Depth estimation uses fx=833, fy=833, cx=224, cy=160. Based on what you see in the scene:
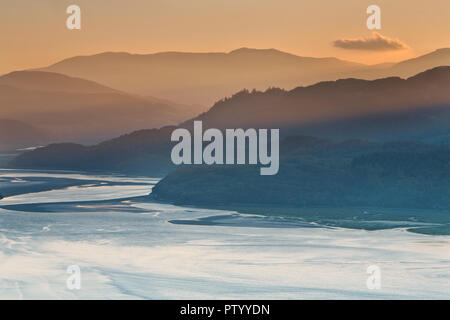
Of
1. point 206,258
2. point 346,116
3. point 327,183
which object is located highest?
point 346,116

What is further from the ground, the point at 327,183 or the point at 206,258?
the point at 327,183

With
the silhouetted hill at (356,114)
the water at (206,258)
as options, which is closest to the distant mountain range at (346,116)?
the silhouetted hill at (356,114)

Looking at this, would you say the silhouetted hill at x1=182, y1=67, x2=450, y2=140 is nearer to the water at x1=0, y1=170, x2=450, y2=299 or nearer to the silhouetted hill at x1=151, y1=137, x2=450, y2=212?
the silhouetted hill at x1=151, y1=137, x2=450, y2=212

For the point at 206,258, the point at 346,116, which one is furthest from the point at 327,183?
the point at 346,116

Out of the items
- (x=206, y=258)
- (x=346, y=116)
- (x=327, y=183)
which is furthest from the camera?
(x=346, y=116)

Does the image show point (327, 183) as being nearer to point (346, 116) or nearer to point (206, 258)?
point (206, 258)

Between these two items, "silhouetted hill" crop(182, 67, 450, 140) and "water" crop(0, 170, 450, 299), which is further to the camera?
"silhouetted hill" crop(182, 67, 450, 140)

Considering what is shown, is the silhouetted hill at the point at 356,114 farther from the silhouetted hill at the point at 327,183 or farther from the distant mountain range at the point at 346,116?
the silhouetted hill at the point at 327,183

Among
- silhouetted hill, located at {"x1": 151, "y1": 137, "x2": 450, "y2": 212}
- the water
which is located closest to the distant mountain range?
silhouetted hill, located at {"x1": 151, "y1": 137, "x2": 450, "y2": 212}

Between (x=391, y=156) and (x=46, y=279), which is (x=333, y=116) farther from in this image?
(x=46, y=279)
